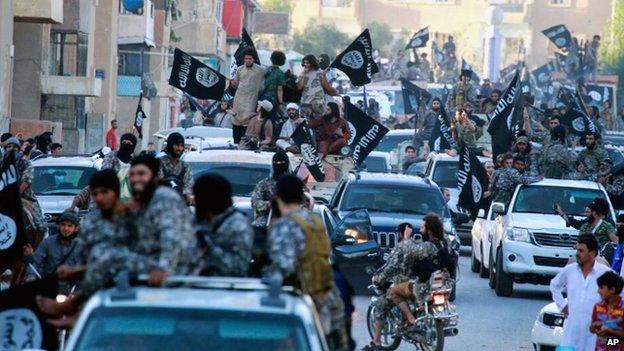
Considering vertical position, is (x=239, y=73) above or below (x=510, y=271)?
above

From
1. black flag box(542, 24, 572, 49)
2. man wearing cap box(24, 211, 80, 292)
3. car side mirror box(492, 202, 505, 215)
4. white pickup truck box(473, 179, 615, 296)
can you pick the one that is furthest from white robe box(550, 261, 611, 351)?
black flag box(542, 24, 572, 49)

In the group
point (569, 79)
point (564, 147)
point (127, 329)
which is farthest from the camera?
point (569, 79)

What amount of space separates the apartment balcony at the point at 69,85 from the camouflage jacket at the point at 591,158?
2303 centimetres

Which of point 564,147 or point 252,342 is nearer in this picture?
point 252,342

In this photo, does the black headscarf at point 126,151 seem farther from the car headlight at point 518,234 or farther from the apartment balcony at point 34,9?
the apartment balcony at point 34,9

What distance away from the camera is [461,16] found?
176 meters

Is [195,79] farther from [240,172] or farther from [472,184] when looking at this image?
[240,172]

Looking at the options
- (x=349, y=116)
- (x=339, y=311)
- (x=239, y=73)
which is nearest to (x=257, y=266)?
(x=339, y=311)

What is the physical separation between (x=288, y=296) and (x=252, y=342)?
0.43m

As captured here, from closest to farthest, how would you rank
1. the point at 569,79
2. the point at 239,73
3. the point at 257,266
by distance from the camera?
the point at 257,266, the point at 239,73, the point at 569,79

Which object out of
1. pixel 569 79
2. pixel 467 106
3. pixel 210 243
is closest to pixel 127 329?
pixel 210 243

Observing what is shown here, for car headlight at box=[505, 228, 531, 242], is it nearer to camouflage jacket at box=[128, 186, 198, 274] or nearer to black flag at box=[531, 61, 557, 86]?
camouflage jacket at box=[128, 186, 198, 274]

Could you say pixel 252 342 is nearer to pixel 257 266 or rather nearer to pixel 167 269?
pixel 167 269

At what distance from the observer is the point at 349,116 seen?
3281 cm
